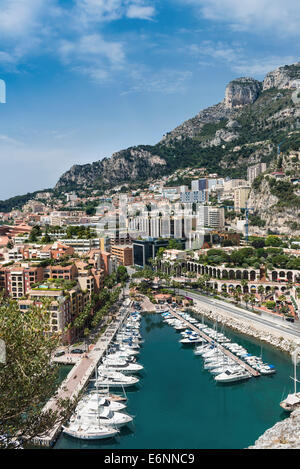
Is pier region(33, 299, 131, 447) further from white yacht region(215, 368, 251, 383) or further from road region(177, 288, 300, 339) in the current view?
road region(177, 288, 300, 339)

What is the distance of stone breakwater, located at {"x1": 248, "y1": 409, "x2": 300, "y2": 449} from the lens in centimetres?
655

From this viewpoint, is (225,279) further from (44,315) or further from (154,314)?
(44,315)

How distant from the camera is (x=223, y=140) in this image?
69.4 metres

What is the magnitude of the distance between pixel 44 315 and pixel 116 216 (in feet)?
108

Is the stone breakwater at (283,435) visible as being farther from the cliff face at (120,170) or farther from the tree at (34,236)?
the cliff face at (120,170)

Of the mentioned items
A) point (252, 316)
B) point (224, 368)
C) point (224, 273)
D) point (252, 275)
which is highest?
point (224, 273)

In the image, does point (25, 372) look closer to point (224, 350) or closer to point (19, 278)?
point (224, 350)

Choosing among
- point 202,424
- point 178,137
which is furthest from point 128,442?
point 178,137

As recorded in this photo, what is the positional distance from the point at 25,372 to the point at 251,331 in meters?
12.4

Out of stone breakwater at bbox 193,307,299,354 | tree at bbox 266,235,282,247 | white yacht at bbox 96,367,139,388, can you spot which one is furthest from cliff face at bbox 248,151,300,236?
white yacht at bbox 96,367,139,388

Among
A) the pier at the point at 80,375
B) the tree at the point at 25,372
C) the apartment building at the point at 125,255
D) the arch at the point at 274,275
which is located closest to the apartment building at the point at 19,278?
the pier at the point at 80,375

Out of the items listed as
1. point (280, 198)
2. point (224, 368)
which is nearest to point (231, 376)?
point (224, 368)

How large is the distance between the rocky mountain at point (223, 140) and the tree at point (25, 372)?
53597mm

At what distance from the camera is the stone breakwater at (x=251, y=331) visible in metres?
13.0
